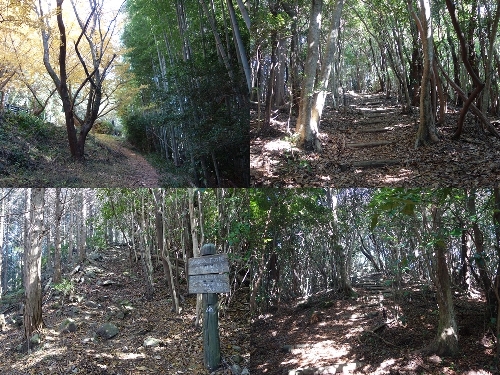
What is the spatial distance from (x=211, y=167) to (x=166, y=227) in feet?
6.78

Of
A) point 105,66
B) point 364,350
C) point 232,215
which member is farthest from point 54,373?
point 105,66

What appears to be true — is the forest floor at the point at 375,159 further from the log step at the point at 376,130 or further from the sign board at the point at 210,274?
the sign board at the point at 210,274

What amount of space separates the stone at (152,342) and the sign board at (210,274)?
0.90 m

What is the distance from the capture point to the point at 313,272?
13.8 ft

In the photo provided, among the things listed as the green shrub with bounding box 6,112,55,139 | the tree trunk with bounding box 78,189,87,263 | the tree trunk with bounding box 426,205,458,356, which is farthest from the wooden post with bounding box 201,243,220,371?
the green shrub with bounding box 6,112,55,139

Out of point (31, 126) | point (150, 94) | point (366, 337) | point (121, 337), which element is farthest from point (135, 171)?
point (366, 337)

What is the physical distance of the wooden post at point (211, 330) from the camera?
363 centimetres

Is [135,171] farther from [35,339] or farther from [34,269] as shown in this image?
[35,339]

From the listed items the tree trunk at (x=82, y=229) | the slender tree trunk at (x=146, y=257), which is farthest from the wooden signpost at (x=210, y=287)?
the tree trunk at (x=82, y=229)

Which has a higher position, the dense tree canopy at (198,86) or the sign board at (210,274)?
the dense tree canopy at (198,86)

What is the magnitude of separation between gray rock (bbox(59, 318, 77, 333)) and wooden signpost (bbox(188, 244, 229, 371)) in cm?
151

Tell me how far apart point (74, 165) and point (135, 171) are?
738 mm

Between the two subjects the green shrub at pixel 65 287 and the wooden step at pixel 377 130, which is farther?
the wooden step at pixel 377 130

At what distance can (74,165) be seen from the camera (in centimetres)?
442
